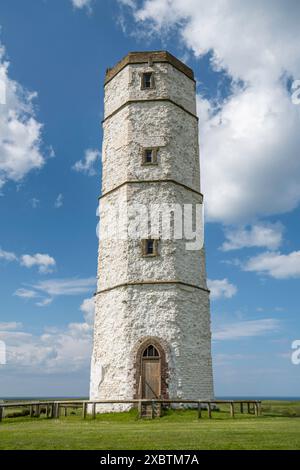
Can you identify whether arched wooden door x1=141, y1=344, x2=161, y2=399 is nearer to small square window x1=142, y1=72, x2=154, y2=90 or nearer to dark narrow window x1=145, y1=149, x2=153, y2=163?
dark narrow window x1=145, y1=149, x2=153, y2=163

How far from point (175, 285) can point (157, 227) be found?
9.15 feet

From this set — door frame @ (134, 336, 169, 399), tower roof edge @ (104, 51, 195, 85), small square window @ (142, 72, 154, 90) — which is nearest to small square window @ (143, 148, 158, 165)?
small square window @ (142, 72, 154, 90)

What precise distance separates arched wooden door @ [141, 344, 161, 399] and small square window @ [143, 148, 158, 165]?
28.2 feet

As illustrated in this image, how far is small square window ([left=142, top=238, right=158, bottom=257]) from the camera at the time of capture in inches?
842

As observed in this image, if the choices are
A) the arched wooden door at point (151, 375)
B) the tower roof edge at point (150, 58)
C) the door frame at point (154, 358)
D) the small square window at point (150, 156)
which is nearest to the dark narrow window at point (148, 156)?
the small square window at point (150, 156)

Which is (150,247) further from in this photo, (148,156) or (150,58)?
(150,58)

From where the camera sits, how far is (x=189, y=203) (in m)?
22.7

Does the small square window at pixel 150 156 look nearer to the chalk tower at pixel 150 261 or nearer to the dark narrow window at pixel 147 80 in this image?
the chalk tower at pixel 150 261

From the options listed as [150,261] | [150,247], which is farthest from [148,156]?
[150,261]

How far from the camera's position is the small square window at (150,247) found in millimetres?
21391

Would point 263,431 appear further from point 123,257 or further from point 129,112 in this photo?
point 129,112

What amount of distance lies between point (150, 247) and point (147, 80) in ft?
28.4

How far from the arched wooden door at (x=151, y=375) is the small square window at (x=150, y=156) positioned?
8.61 metres
